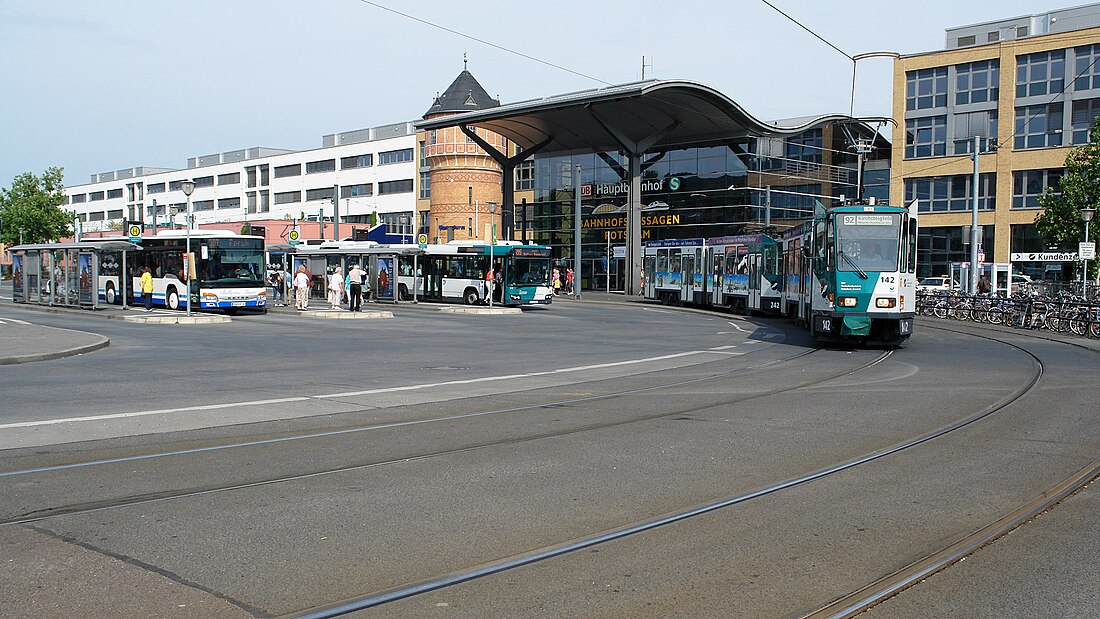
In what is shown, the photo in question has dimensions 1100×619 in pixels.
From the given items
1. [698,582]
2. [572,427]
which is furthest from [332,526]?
[572,427]

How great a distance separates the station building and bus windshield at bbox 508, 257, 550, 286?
1127 inches

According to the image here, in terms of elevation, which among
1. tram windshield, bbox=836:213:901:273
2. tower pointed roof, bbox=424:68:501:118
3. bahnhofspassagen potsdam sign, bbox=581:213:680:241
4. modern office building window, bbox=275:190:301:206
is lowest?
tram windshield, bbox=836:213:901:273

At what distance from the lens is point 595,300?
53.4 meters

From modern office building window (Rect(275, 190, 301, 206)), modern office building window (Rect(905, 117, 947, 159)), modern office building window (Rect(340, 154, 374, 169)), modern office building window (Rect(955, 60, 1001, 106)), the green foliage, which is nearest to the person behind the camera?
the green foliage

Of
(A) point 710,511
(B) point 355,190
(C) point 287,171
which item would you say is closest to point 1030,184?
(A) point 710,511

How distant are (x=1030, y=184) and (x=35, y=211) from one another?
77593mm

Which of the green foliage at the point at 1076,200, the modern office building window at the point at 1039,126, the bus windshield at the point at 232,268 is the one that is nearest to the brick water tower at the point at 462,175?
the modern office building window at the point at 1039,126

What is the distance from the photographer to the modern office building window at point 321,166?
332 ft

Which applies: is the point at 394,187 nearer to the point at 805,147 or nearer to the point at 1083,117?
the point at 805,147

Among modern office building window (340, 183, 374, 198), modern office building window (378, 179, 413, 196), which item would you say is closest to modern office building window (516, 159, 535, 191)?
modern office building window (378, 179, 413, 196)

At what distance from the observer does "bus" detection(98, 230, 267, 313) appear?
34438mm

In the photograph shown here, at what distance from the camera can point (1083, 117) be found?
5416 centimetres

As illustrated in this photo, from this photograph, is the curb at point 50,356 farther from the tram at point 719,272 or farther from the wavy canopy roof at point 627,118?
the wavy canopy roof at point 627,118

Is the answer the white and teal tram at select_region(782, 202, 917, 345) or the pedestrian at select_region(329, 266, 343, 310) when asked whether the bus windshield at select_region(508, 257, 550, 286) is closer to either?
the pedestrian at select_region(329, 266, 343, 310)
